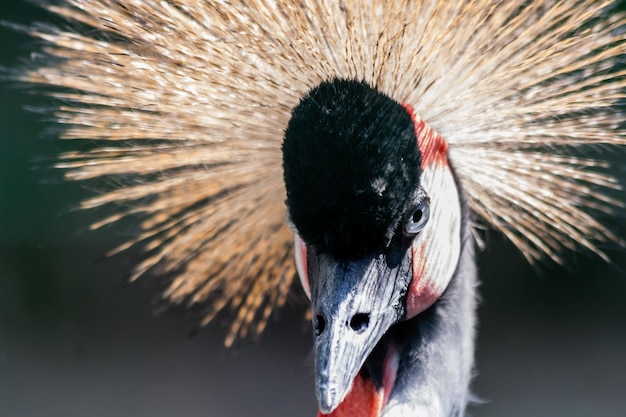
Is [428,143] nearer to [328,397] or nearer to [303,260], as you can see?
[303,260]

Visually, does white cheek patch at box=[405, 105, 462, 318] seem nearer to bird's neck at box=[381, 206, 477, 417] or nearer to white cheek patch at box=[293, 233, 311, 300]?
bird's neck at box=[381, 206, 477, 417]

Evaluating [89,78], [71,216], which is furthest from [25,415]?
[89,78]

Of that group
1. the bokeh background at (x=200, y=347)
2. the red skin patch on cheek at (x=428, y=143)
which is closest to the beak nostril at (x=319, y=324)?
the red skin patch on cheek at (x=428, y=143)

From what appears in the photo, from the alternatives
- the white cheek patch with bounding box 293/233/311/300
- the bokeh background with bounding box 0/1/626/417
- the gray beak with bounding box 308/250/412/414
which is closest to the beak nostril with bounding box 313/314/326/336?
the gray beak with bounding box 308/250/412/414

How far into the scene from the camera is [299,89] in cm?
115

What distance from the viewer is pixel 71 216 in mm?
2963

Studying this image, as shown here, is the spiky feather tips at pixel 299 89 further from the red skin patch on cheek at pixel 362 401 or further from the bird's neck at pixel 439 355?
the red skin patch on cheek at pixel 362 401

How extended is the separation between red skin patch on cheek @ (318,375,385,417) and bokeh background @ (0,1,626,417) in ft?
5.86

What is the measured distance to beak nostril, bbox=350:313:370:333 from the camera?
1.05 meters

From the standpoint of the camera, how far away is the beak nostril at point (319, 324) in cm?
104

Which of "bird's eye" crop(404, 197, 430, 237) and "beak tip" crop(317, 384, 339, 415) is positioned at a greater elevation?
"bird's eye" crop(404, 197, 430, 237)

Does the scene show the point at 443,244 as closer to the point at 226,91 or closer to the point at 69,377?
the point at 226,91

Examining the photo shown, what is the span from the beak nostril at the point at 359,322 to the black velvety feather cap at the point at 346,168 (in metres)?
0.08

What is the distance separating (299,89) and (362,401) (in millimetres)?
444
